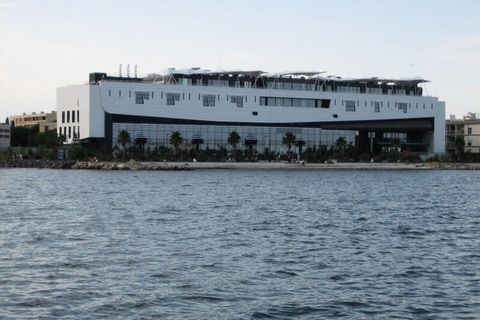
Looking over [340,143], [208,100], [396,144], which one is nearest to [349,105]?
[340,143]

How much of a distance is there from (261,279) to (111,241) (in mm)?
8888

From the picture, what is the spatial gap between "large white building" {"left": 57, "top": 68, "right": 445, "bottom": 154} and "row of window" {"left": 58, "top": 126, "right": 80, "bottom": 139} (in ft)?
0.43

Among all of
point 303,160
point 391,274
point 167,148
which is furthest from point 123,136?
point 391,274

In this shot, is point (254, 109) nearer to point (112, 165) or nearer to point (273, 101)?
point (273, 101)

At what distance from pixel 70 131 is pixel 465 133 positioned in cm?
7842

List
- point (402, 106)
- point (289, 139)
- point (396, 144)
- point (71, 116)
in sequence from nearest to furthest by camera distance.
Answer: point (71, 116), point (289, 139), point (402, 106), point (396, 144)

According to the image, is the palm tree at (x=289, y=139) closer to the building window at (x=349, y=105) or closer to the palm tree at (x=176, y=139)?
the building window at (x=349, y=105)

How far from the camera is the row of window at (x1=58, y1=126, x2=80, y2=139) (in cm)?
12594

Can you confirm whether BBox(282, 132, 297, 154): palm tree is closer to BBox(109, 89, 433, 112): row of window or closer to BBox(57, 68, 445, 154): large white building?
BBox(57, 68, 445, 154): large white building

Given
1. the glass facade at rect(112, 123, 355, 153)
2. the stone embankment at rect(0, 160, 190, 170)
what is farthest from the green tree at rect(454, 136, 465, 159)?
the stone embankment at rect(0, 160, 190, 170)

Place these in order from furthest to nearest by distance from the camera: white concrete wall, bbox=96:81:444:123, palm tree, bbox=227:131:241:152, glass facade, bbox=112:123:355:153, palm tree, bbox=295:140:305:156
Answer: palm tree, bbox=295:140:305:156 → palm tree, bbox=227:131:241:152 → glass facade, bbox=112:123:355:153 → white concrete wall, bbox=96:81:444:123

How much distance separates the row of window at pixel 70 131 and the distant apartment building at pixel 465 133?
69.8 metres

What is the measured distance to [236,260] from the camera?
90.0 feet

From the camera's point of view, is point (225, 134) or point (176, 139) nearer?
point (176, 139)
